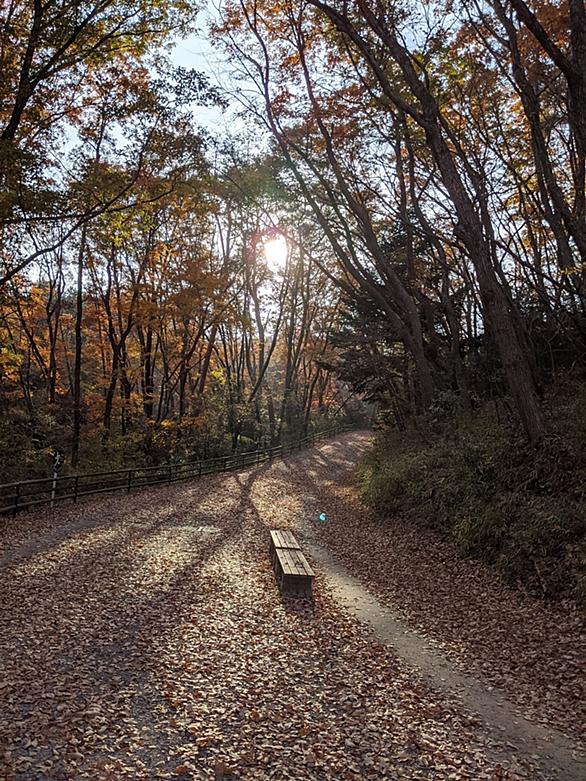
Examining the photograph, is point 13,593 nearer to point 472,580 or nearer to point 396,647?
point 396,647

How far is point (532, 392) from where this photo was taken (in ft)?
31.0

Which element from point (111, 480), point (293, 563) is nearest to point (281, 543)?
point (293, 563)

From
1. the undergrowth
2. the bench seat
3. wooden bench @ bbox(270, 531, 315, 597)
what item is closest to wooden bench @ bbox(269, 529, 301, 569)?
wooden bench @ bbox(270, 531, 315, 597)

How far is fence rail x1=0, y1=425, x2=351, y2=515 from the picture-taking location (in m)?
12.5

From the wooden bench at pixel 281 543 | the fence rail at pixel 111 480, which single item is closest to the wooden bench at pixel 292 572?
the wooden bench at pixel 281 543

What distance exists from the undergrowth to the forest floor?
1.57 ft

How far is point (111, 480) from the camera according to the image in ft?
54.5

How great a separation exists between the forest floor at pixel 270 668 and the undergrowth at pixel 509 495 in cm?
48

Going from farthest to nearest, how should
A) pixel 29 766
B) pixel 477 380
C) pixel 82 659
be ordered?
pixel 477 380 < pixel 82 659 < pixel 29 766

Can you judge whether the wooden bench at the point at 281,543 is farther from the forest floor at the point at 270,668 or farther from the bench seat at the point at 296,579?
the bench seat at the point at 296,579

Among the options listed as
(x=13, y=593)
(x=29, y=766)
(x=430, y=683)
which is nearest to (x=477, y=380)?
(x=430, y=683)

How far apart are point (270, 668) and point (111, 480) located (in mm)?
12452

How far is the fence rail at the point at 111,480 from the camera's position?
492 inches

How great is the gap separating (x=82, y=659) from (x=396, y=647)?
3.55 m
